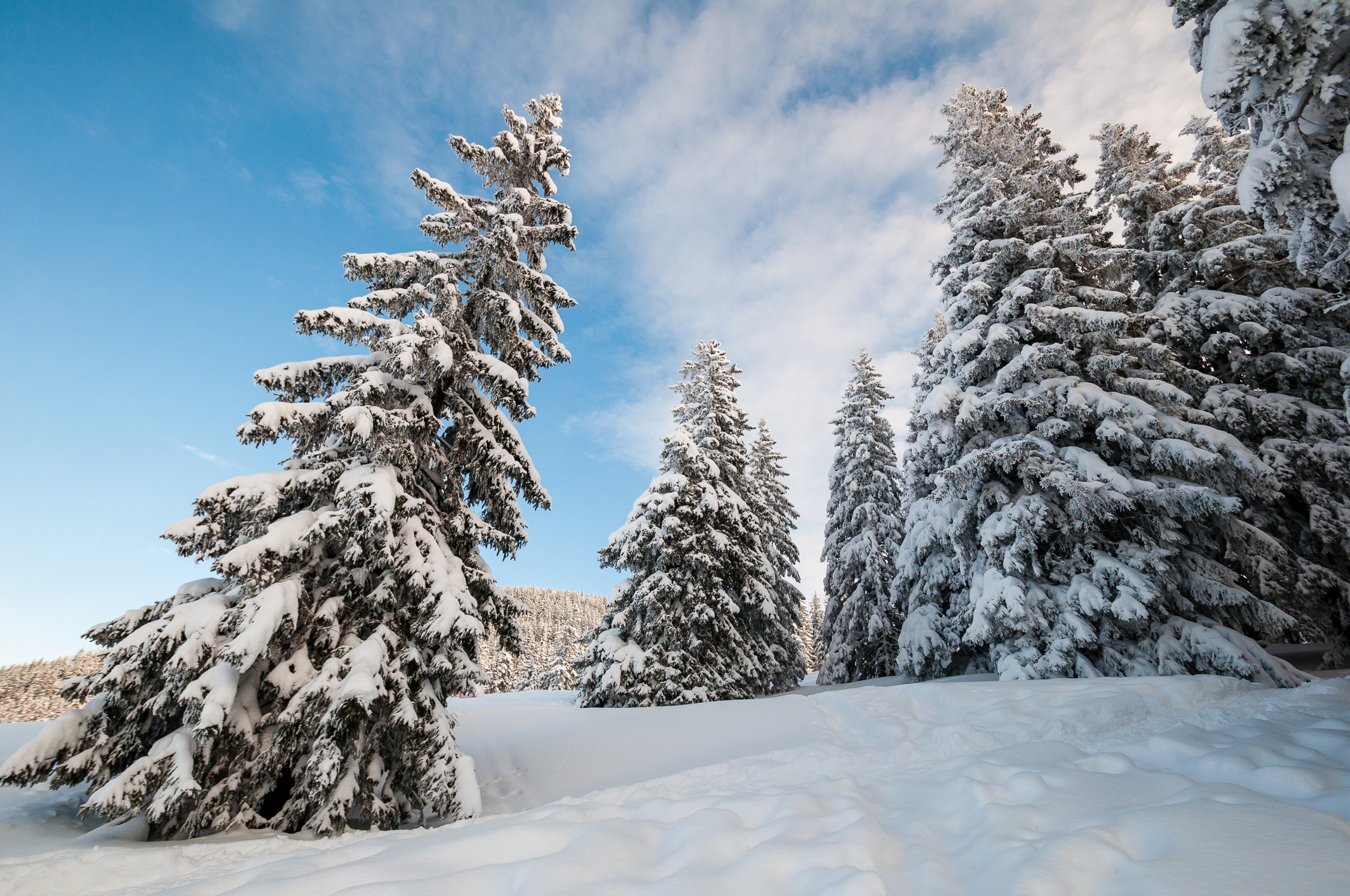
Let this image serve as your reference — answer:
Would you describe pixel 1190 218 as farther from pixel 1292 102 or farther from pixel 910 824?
pixel 910 824

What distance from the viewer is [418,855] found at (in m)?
2.93

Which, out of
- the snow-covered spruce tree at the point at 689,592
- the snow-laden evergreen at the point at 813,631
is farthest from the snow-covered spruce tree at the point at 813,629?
the snow-covered spruce tree at the point at 689,592

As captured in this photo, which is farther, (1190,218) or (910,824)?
(1190,218)

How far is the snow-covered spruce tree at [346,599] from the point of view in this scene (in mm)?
5559

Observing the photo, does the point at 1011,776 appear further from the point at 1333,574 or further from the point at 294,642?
the point at 1333,574

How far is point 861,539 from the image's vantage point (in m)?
21.5

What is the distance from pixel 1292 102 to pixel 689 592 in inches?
523

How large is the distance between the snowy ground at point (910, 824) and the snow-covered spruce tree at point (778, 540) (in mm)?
10466

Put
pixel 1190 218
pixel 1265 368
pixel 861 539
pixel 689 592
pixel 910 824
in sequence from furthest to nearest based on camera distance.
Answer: pixel 861 539, pixel 689 592, pixel 1190 218, pixel 1265 368, pixel 910 824

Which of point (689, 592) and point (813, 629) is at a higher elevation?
point (689, 592)

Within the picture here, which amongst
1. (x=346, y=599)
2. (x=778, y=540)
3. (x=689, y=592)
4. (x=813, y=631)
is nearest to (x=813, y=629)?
(x=813, y=631)

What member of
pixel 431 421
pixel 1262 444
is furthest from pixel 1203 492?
pixel 431 421

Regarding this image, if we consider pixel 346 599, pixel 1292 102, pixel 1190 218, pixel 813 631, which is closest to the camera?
pixel 1292 102

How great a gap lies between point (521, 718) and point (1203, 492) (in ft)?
46.7
